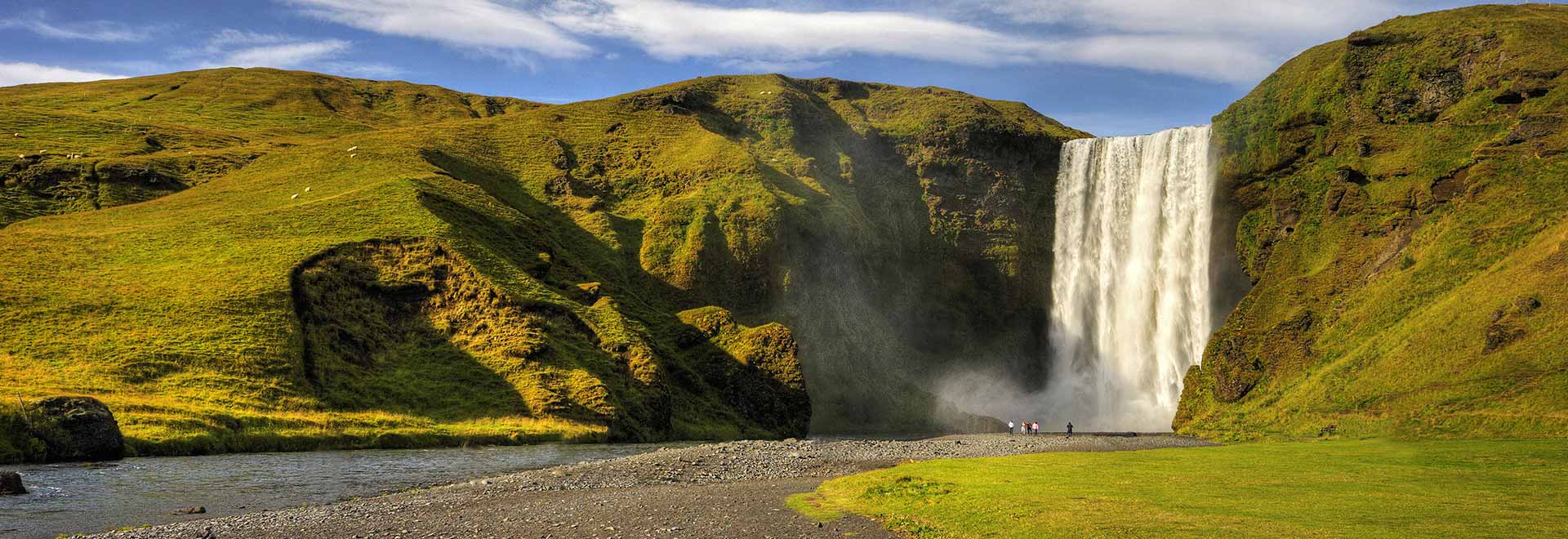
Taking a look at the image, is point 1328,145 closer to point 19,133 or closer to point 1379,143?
point 1379,143

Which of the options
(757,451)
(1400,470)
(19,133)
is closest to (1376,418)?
(1400,470)

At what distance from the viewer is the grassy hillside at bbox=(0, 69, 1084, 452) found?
6172 centimetres

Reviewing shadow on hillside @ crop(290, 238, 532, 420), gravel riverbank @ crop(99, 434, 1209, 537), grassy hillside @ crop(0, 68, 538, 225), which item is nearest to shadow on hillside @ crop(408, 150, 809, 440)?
shadow on hillside @ crop(290, 238, 532, 420)

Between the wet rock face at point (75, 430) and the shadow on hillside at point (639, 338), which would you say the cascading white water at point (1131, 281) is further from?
the wet rock face at point (75, 430)

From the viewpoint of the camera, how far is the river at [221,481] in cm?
2800

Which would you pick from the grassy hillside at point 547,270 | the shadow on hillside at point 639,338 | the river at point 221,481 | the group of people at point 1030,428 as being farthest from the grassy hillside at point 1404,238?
the river at point 221,481

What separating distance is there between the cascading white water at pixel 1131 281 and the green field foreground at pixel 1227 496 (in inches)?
2313

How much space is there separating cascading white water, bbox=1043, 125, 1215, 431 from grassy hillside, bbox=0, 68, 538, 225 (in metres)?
95.4

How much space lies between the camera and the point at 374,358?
2790 inches

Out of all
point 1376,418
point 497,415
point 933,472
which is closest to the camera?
point 933,472

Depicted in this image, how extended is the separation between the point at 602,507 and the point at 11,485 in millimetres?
20703

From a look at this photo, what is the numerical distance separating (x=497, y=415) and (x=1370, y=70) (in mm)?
81441

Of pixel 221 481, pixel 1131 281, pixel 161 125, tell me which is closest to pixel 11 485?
pixel 221 481

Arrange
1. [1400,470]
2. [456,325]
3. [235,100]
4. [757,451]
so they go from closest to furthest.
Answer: [1400,470] < [757,451] < [456,325] < [235,100]
